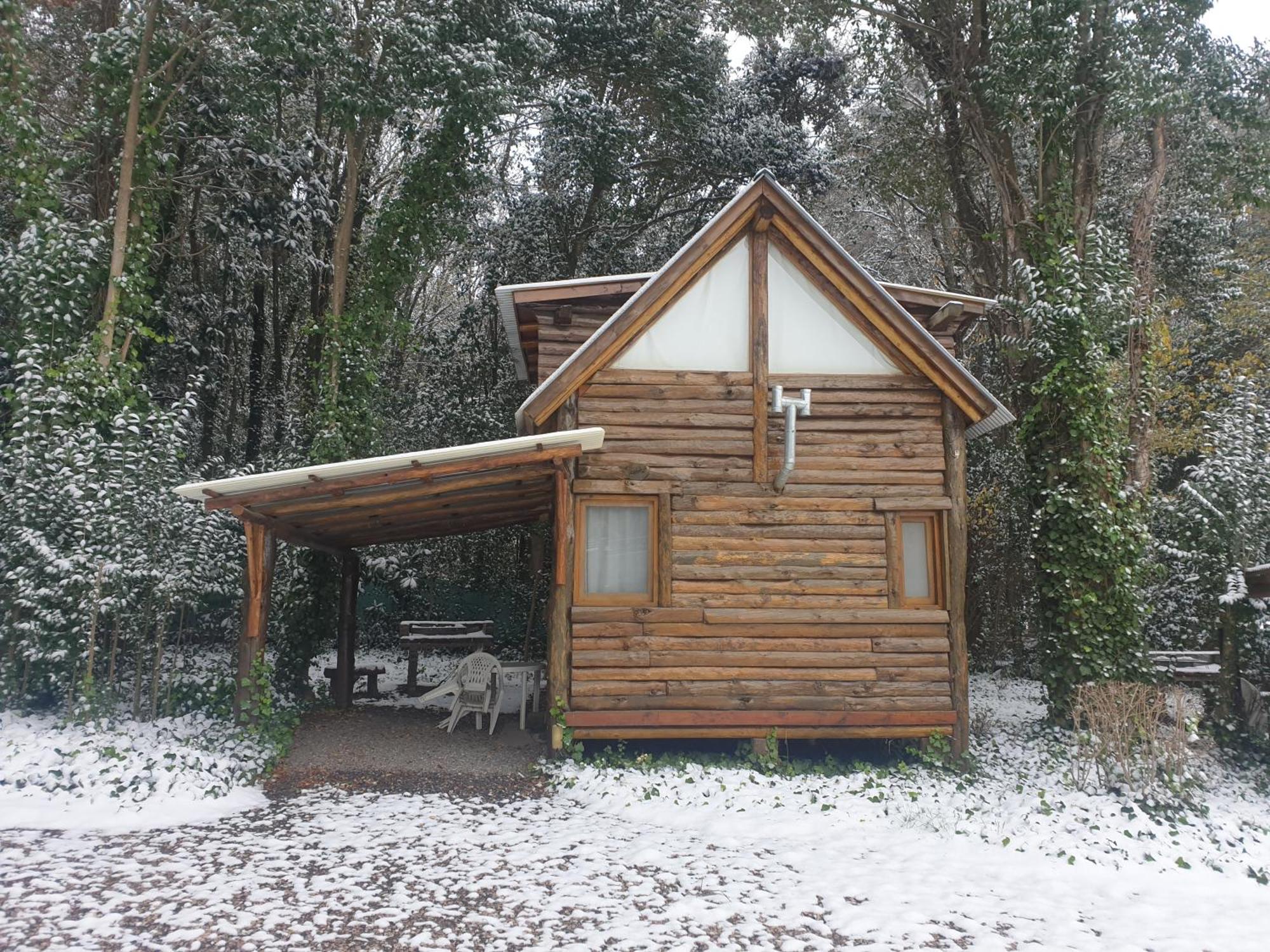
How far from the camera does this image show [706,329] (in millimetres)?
9414

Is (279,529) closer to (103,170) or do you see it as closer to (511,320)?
(511,320)

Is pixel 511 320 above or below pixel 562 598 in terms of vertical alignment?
above

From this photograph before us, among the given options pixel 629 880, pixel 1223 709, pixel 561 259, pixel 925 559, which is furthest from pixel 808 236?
pixel 561 259

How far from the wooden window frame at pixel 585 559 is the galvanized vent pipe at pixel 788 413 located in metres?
1.27

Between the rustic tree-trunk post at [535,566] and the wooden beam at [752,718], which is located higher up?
the rustic tree-trunk post at [535,566]

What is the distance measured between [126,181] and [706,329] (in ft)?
24.6

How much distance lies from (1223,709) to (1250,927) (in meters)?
5.72

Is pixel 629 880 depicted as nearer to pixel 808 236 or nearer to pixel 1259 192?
pixel 808 236

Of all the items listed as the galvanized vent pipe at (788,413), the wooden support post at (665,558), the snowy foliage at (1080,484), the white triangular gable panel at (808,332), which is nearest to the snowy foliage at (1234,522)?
the snowy foliage at (1080,484)

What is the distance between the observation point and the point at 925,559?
9375mm

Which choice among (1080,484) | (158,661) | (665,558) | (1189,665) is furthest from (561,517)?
(1189,665)

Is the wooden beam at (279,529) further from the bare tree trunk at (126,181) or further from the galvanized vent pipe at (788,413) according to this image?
the galvanized vent pipe at (788,413)

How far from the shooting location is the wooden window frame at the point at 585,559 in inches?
351

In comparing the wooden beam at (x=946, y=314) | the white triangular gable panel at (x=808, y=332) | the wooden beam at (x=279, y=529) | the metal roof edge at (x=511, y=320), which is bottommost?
the wooden beam at (x=279, y=529)
